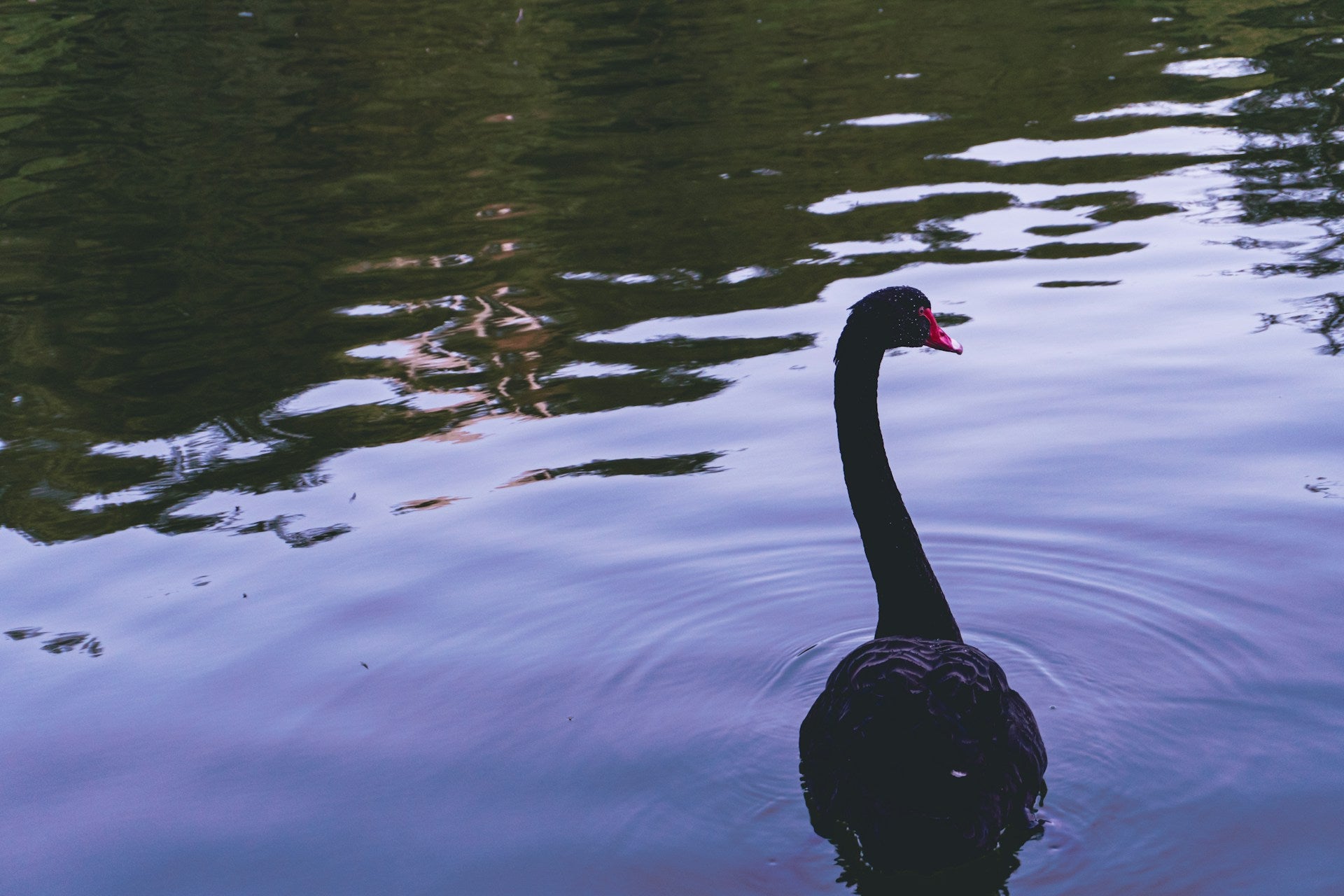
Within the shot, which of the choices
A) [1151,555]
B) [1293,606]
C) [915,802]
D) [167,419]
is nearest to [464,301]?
[167,419]

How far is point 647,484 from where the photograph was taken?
630 centimetres

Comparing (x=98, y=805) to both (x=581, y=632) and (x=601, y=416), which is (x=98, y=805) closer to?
(x=581, y=632)

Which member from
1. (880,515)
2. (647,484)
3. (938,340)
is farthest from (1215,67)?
(880,515)

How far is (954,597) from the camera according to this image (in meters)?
5.13

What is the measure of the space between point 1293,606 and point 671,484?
253 centimetres

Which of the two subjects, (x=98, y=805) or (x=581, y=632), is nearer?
(x=98, y=805)

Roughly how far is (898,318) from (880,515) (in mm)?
594

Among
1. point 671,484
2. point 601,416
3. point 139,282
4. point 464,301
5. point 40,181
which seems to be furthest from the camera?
point 40,181

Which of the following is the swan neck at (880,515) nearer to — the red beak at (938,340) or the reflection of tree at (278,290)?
the red beak at (938,340)

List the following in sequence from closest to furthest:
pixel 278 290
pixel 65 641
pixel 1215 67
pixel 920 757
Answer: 1. pixel 920 757
2. pixel 65 641
3. pixel 278 290
4. pixel 1215 67

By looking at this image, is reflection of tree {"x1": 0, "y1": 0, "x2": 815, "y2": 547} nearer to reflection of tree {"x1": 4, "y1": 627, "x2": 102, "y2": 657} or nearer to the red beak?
reflection of tree {"x1": 4, "y1": 627, "x2": 102, "y2": 657}

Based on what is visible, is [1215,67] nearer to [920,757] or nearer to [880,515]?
[880,515]

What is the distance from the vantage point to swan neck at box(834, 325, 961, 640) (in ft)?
14.2

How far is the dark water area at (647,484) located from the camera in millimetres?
4055
